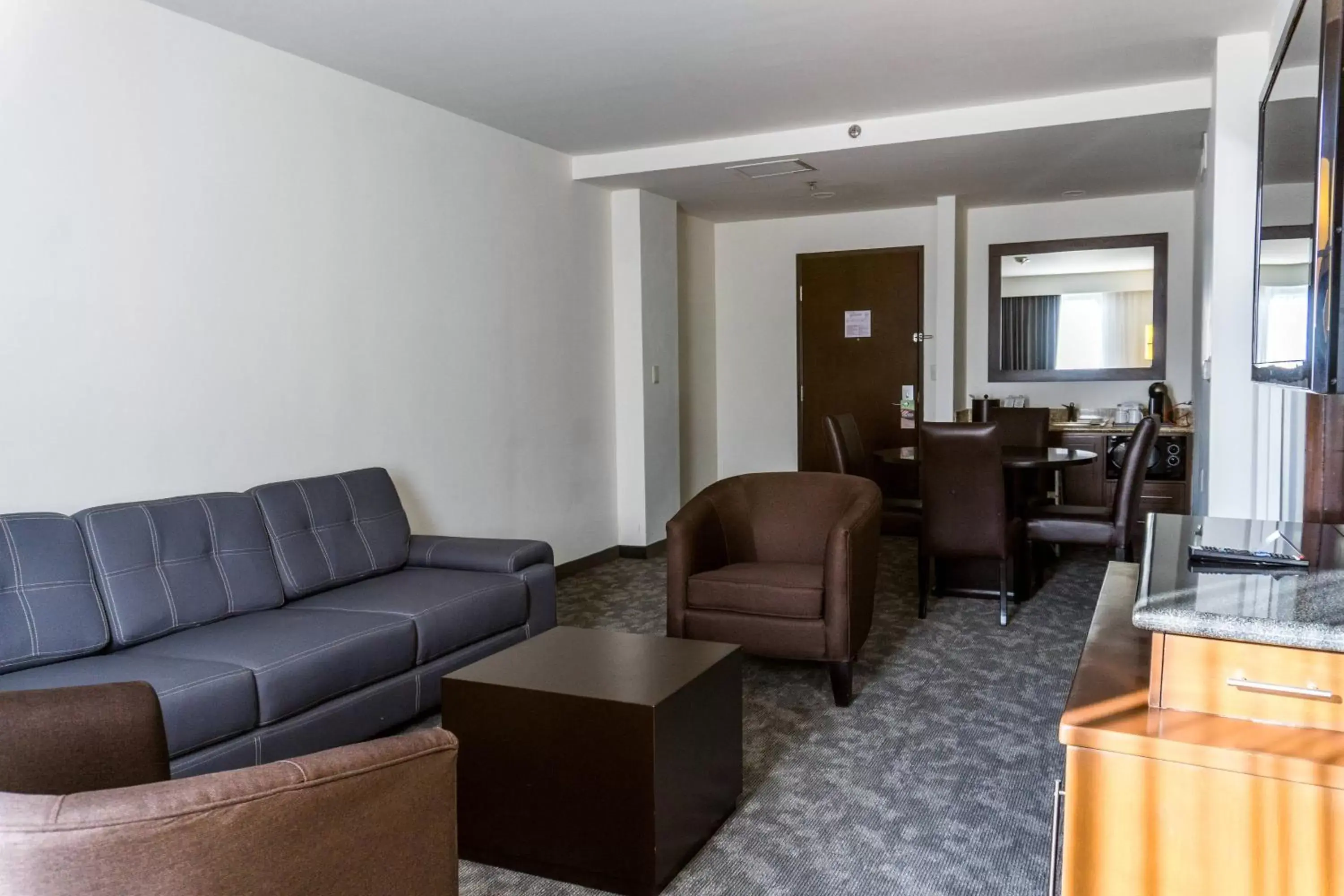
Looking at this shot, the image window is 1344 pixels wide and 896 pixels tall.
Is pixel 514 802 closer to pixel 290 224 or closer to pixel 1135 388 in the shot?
pixel 290 224

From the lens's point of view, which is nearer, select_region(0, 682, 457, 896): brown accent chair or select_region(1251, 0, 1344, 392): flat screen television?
select_region(0, 682, 457, 896): brown accent chair

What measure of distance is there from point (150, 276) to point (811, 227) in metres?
5.11

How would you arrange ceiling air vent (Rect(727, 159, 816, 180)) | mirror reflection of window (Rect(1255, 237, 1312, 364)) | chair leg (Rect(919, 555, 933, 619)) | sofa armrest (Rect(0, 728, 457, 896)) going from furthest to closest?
ceiling air vent (Rect(727, 159, 816, 180)) < chair leg (Rect(919, 555, 933, 619)) < mirror reflection of window (Rect(1255, 237, 1312, 364)) < sofa armrest (Rect(0, 728, 457, 896))

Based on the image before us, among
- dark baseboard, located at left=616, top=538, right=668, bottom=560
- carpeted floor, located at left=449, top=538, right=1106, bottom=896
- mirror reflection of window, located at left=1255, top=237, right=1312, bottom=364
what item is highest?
mirror reflection of window, located at left=1255, top=237, right=1312, bottom=364

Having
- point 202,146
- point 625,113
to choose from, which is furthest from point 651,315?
point 202,146

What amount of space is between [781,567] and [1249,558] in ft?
6.70

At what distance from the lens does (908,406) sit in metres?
7.20

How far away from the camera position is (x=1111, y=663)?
5.75ft

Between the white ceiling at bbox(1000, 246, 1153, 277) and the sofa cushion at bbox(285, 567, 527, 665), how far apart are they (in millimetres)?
4672

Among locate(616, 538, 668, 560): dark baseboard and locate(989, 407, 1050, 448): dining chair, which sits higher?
locate(989, 407, 1050, 448): dining chair

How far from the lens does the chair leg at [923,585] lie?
466cm

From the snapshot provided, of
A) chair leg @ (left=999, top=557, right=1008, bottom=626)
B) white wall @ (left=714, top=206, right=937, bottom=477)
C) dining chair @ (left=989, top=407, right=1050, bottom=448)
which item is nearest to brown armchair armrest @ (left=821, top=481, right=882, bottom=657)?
chair leg @ (left=999, top=557, right=1008, bottom=626)

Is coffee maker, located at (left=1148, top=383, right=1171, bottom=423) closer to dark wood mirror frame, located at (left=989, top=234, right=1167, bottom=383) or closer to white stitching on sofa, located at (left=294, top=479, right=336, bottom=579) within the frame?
dark wood mirror frame, located at (left=989, top=234, right=1167, bottom=383)

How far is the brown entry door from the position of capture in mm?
7199
